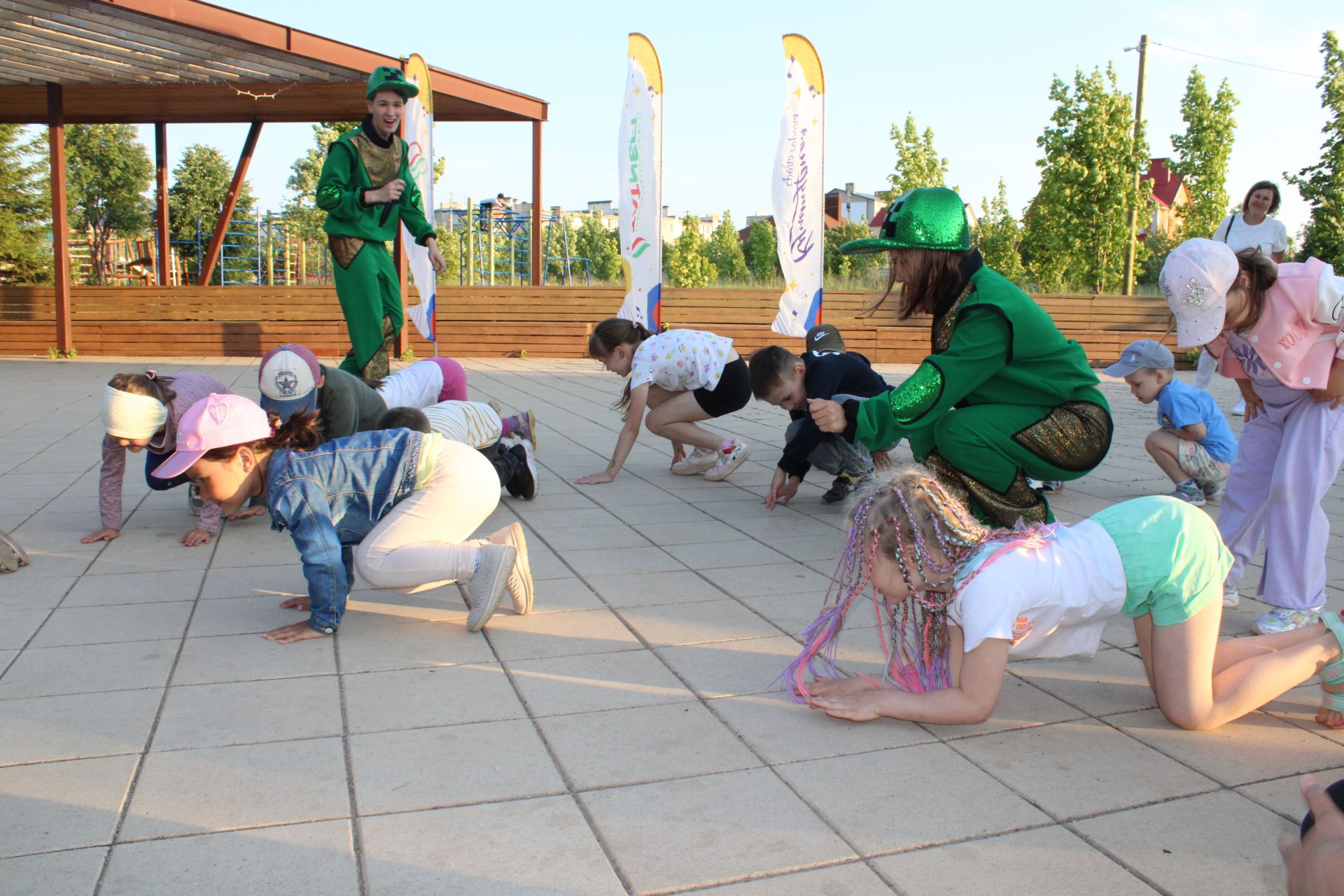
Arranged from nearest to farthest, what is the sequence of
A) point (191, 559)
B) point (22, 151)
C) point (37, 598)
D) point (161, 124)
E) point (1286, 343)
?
point (1286, 343), point (37, 598), point (191, 559), point (161, 124), point (22, 151)

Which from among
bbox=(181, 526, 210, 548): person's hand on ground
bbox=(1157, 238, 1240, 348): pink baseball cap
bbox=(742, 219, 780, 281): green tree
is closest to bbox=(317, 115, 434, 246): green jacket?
bbox=(181, 526, 210, 548): person's hand on ground

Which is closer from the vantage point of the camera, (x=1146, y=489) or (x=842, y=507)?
(x=842, y=507)

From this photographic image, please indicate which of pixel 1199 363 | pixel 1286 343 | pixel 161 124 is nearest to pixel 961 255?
pixel 1286 343

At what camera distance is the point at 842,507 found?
562 cm

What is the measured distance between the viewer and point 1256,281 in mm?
3213

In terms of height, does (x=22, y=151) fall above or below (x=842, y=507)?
above

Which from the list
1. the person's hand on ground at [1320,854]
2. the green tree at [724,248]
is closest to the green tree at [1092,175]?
the person's hand on ground at [1320,854]

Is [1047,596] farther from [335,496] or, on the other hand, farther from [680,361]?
[680,361]

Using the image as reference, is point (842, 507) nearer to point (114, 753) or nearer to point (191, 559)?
point (191, 559)

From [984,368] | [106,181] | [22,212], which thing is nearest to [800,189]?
[984,368]

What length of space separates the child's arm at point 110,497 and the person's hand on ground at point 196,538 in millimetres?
319

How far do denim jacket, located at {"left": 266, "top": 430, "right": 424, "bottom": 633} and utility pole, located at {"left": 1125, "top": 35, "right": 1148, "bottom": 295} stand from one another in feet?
69.1

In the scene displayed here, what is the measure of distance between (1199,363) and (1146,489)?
3.49 m

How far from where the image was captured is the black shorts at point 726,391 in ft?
20.3
